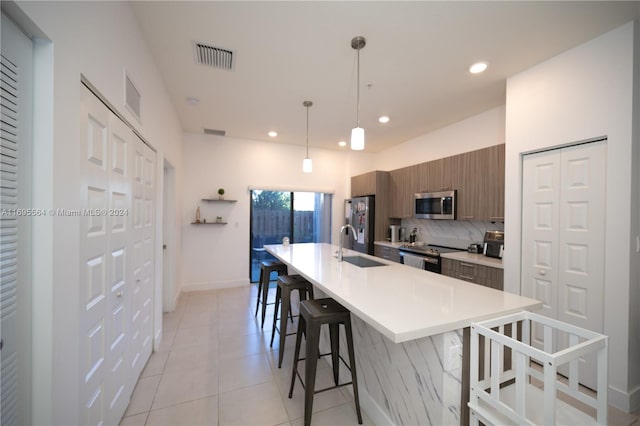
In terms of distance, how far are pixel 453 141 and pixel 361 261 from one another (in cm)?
264

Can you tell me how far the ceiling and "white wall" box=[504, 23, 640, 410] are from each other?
0.17 m

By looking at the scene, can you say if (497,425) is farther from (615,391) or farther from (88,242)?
(88,242)

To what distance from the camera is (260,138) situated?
4832 mm

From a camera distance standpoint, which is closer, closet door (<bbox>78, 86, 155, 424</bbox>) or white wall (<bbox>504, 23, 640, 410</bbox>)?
closet door (<bbox>78, 86, 155, 424</bbox>)

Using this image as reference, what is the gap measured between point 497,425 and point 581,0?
258 cm

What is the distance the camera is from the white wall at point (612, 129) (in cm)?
188

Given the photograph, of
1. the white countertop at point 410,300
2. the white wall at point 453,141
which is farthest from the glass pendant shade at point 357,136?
the white wall at point 453,141

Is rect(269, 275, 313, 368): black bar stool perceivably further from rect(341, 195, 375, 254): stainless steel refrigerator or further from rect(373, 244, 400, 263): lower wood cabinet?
rect(341, 195, 375, 254): stainless steel refrigerator

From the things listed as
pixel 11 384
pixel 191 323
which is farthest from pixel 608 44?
pixel 191 323

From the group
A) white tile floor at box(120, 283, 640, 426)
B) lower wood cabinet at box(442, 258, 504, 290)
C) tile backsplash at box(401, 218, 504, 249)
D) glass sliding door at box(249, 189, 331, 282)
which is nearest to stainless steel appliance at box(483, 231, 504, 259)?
tile backsplash at box(401, 218, 504, 249)

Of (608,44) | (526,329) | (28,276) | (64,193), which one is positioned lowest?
(526,329)

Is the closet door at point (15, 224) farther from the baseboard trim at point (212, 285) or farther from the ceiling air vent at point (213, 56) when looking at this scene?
the baseboard trim at point (212, 285)

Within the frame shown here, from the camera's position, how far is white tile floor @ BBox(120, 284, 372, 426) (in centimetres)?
176

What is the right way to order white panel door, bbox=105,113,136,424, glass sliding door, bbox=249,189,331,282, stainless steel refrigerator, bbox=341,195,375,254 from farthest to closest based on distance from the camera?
glass sliding door, bbox=249,189,331,282 < stainless steel refrigerator, bbox=341,195,375,254 < white panel door, bbox=105,113,136,424
